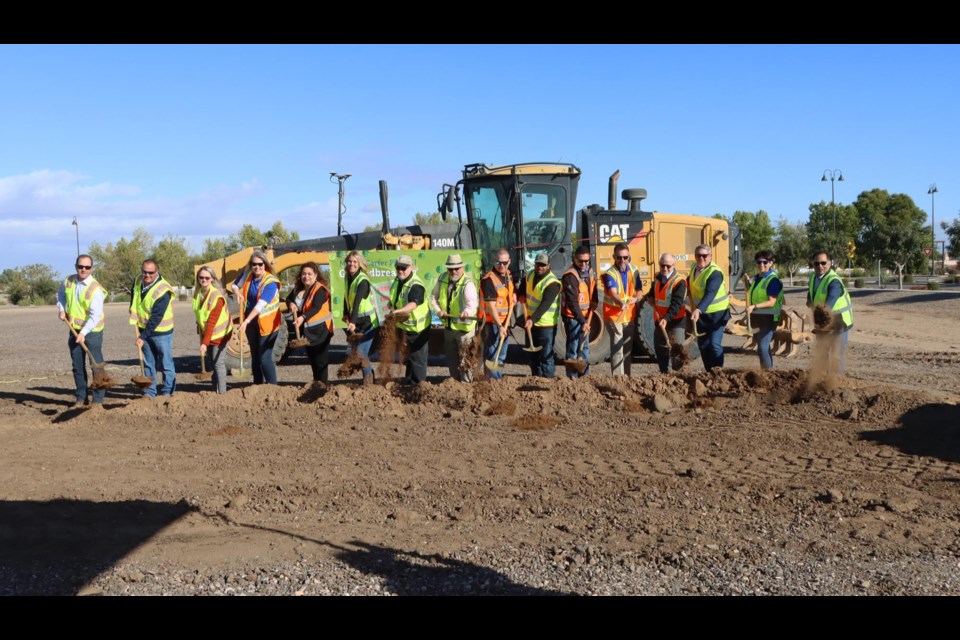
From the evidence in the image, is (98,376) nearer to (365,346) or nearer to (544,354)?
(365,346)

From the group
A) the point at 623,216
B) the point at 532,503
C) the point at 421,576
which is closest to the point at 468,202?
the point at 623,216

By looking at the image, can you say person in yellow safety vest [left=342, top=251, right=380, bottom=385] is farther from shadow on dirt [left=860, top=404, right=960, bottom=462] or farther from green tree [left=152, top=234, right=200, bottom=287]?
green tree [left=152, top=234, right=200, bottom=287]

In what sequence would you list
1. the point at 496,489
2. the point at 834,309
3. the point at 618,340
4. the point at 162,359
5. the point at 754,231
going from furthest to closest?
the point at 754,231
the point at 618,340
the point at 162,359
the point at 834,309
the point at 496,489

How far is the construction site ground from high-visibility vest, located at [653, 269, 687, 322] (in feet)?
4.24

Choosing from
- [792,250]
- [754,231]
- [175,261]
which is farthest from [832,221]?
[175,261]

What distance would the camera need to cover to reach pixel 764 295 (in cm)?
1145

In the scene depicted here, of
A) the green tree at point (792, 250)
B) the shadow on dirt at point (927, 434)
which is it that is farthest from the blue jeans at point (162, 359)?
the green tree at point (792, 250)

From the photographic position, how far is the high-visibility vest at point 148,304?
10820 mm

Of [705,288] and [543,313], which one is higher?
[705,288]

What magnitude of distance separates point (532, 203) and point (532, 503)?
8697 millimetres

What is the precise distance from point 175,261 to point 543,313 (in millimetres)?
69128

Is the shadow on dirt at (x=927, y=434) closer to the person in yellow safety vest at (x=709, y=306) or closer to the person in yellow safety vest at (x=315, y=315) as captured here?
the person in yellow safety vest at (x=709, y=306)

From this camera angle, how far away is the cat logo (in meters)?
14.8

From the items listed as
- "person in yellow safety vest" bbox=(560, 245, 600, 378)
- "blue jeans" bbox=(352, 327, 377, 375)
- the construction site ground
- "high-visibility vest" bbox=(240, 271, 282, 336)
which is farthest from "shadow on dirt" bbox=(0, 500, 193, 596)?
"person in yellow safety vest" bbox=(560, 245, 600, 378)
